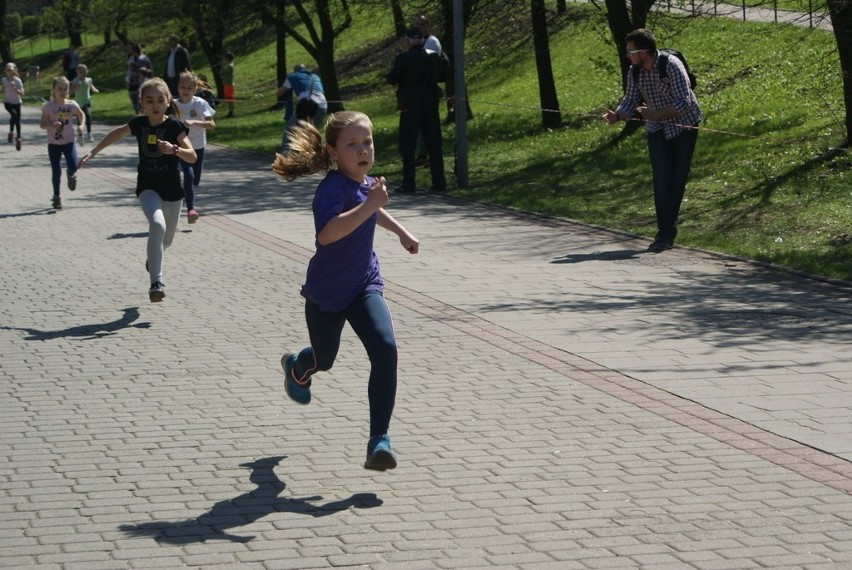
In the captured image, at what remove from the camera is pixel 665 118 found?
1247 centimetres

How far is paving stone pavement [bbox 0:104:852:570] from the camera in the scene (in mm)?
5273

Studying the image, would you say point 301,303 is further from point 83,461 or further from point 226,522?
point 226,522

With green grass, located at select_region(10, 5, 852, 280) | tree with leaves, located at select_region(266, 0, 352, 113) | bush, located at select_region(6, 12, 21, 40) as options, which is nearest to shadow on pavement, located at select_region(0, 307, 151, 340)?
green grass, located at select_region(10, 5, 852, 280)

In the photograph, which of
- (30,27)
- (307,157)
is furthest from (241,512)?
(30,27)

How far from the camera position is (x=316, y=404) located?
24.6 feet

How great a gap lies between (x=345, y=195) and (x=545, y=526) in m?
1.65

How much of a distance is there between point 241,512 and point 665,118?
7.81 meters

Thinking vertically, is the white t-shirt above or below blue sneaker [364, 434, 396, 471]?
above

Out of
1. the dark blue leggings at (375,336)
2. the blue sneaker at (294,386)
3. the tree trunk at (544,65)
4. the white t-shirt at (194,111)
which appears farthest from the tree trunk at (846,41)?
the dark blue leggings at (375,336)

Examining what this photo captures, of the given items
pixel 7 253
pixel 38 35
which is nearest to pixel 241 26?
pixel 7 253

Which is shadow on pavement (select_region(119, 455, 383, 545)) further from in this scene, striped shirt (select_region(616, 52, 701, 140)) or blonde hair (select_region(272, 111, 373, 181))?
striped shirt (select_region(616, 52, 701, 140))

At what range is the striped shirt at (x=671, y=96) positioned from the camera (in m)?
12.4

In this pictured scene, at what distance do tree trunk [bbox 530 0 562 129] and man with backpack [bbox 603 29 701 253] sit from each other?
9.49 meters

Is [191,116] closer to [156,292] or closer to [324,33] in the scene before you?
[156,292]
